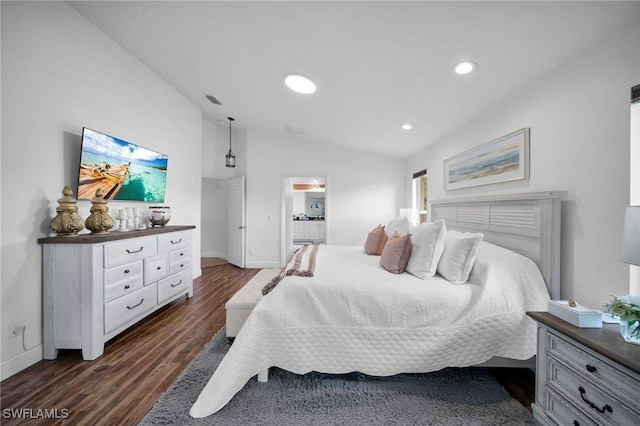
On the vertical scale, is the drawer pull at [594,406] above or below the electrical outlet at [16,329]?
above

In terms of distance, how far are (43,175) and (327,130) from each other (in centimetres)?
353

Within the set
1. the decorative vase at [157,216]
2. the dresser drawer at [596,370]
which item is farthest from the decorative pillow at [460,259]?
the decorative vase at [157,216]

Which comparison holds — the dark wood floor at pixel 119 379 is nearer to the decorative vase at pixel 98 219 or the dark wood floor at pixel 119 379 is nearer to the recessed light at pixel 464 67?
the decorative vase at pixel 98 219

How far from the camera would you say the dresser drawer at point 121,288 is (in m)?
2.13

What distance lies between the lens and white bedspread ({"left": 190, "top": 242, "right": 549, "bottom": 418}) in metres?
1.68

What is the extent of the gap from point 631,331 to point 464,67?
1905mm

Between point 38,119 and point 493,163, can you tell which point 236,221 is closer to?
point 38,119

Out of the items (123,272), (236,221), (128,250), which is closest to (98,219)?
(128,250)

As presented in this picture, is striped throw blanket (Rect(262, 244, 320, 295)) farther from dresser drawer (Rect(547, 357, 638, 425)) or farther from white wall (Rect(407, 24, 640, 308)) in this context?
white wall (Rect(407, 24, 640, 308))

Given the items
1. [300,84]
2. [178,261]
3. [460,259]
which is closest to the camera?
[460,259]

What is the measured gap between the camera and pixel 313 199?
9828mm

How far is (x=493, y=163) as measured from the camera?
250cm

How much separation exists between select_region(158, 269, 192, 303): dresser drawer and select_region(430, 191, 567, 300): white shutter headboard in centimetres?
348

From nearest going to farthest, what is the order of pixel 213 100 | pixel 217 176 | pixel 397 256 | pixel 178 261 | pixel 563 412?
pixel 563 412 < pixel 397 256 < pixel 178 261 < pixel 213 100 < pixel 217 176
